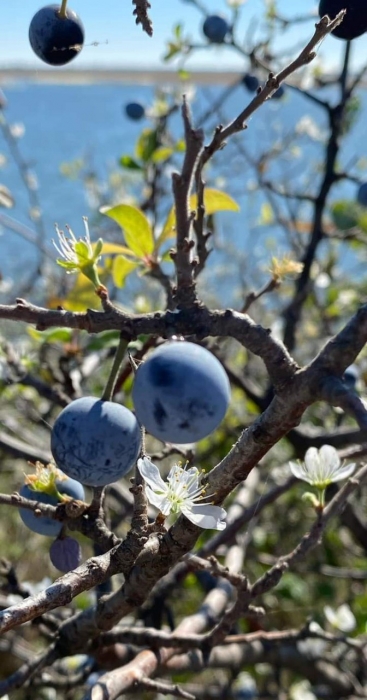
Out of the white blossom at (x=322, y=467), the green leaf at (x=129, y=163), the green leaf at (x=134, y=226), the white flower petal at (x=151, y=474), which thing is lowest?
the white flower petal at (x=151, y=474)

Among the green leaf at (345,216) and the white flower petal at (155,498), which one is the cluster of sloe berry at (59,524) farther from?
the green leaf at (345,216)

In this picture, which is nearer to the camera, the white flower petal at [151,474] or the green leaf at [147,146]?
the white flower petal at [151,474]

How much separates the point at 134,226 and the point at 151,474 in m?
0.43

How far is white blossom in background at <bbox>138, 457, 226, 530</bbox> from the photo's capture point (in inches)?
27.0

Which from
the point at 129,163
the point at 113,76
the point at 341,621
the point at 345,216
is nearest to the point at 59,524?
the point at 341,621

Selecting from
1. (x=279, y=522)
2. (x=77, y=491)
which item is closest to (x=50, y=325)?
(x=77, y=491)

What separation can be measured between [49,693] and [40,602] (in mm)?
1479

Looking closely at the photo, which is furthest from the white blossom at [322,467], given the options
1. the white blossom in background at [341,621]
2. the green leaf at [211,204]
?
the white blossom in background at [341,621]

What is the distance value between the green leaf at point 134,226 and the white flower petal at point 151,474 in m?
0.41

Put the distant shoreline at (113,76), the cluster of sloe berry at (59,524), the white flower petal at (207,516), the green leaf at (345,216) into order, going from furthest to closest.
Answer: the distant shoreline at (113,76)
the green leaf at (345,216)
the cluster of sloe berry at (59,524)
the white flower petal at (207,516)

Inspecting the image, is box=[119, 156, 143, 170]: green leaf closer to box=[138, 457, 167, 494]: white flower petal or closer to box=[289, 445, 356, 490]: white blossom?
box=[289, 445, 356, 490]: white blossom

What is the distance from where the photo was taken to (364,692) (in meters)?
1.63

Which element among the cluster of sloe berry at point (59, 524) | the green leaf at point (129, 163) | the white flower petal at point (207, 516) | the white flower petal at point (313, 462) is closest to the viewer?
the white flower petal at point (207, 516)

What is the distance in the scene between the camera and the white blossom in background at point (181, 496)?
69 cm
